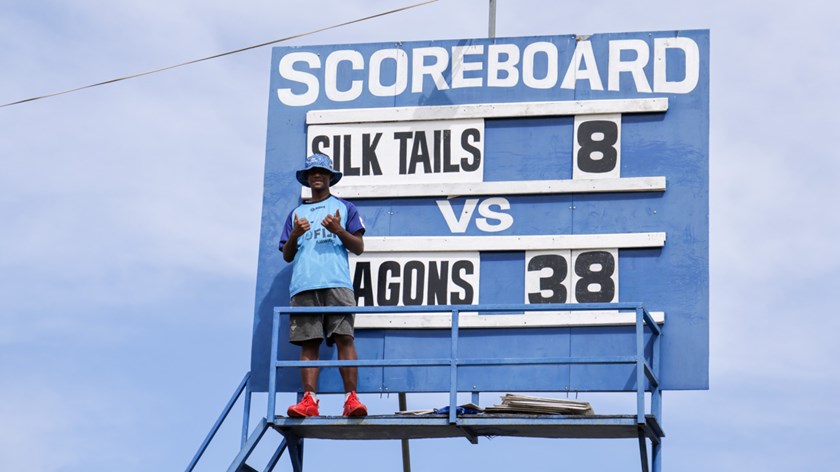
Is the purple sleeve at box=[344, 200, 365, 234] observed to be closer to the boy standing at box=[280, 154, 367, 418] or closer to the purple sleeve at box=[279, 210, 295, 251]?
the boy standing at box=[280, 154, 367, 418]

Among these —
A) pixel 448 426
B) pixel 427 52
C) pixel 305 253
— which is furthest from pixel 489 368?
pixel 427 52

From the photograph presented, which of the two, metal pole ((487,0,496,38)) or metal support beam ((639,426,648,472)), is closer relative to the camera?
metal support beam ((639,426,648,472))

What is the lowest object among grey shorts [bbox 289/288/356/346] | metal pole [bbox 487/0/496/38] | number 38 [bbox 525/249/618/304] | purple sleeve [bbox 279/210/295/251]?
grey shorts [bbox 289/288/356/346]

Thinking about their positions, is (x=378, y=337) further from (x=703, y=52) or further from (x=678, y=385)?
(x=703, y=52)

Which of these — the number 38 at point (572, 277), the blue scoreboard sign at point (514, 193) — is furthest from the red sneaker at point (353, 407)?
the number 38 at point (572, 277)

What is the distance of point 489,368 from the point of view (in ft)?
59.6

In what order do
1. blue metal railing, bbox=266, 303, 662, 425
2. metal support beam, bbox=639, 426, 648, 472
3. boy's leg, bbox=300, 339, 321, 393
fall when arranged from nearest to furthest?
blue metal railing, bbox=266, 303, 662, 425
metal support beam, bbox=639, 426, 648, 472
boy's leg, bbox=300, 339, 321, 393

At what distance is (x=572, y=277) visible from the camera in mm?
18250

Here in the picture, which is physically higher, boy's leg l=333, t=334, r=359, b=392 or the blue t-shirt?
the blue t-shirt

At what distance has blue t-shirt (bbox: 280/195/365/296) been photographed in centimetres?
1802

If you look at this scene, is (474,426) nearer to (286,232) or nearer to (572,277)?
(572,277)

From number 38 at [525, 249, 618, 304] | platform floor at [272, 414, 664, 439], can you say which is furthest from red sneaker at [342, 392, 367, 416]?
number 38 at [525, 249, 618, 304]

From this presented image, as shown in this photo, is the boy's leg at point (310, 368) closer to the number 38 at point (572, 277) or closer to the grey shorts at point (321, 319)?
the grey shorts at point (321, 319)

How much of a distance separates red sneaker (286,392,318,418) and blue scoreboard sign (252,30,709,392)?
0.78 meters
